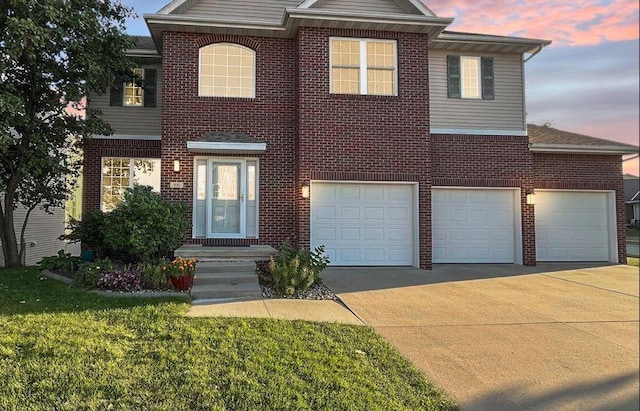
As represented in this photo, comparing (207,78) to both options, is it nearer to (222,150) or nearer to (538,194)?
(222,150)

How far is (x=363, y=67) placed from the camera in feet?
34.0

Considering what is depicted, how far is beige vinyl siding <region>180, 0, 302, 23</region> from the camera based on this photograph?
10.6 metres

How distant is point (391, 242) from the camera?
1048 centimetres

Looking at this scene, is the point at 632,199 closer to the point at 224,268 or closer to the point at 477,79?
the point at 477,79

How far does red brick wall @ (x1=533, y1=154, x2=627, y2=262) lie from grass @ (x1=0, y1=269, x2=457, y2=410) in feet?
29.8

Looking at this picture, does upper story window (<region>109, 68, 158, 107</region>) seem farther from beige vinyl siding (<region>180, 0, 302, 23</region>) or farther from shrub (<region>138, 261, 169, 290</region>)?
shrub (<region>138, 261, 169, 290</region>)

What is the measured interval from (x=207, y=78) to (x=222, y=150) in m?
1.86

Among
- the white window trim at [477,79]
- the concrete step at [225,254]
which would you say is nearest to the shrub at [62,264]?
the concrete step at [225,254]

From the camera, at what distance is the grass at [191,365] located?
132 inches

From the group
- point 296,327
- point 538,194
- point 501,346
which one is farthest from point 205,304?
point 538,194

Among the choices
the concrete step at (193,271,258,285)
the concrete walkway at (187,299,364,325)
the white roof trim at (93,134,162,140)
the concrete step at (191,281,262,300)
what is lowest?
the concrete walkway at (187,299,364,325)

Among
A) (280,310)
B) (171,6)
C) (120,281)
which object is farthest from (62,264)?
(171,6)

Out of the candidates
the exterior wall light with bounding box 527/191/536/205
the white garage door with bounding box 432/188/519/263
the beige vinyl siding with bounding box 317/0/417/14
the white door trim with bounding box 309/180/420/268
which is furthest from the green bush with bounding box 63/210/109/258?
the exterior wall light with bounding box 527/191/536/205

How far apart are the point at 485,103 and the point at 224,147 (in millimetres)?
7227
